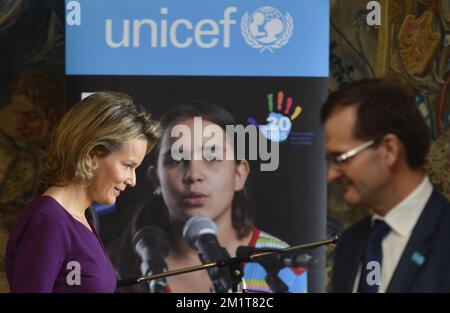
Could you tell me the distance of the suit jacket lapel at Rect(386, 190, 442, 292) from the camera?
132 inches

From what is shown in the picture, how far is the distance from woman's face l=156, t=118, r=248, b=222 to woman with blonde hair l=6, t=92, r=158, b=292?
1.52 m

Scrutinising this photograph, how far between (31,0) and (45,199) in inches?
94.2

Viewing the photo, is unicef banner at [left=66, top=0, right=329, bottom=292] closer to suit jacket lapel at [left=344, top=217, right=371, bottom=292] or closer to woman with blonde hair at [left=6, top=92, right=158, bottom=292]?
suit jacket lapel at [left=344, top=217, right=371, bottom=292]

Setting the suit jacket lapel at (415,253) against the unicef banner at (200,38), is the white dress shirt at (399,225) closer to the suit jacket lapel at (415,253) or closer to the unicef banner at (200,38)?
the suit jacket lapel at (415,253)

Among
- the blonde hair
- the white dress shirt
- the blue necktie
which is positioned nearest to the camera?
the blonde hair

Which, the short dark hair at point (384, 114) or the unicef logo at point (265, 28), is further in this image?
the unicef logo at point (265, 28)

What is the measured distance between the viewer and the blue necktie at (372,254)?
3.45 meters

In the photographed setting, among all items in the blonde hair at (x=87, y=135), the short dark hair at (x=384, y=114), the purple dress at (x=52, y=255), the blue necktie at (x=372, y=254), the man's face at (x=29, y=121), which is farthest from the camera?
the man's face at (x=29, y=121)

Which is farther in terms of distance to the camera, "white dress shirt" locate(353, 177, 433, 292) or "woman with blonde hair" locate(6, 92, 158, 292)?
"white dress shirt" locate(353, 177, 433, 292)

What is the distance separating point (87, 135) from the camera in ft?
6.88

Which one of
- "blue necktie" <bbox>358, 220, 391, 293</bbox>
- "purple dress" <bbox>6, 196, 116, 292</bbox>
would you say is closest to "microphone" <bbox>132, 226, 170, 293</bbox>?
"blue necktie" <bbox>358, 220, 391, 293</bbox>

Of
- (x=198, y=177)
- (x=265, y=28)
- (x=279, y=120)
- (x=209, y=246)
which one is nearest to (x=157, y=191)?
(x=198, y=177)

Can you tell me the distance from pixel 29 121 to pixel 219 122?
105cm

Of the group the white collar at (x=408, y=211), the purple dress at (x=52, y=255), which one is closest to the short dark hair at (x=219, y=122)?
the white collar at (x=408, y=211)
